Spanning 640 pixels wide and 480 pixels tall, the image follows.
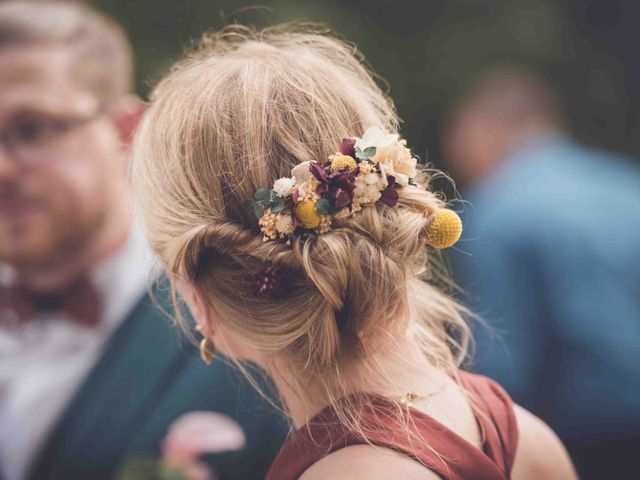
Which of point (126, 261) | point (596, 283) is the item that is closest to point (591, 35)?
point (596, 283)

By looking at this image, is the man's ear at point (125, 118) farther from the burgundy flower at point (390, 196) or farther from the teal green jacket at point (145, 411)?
the burgundy flower at point (390, 196)

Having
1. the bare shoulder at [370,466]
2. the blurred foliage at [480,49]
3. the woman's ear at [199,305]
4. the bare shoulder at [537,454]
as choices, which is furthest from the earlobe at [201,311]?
the blurred foliage at [480,49]

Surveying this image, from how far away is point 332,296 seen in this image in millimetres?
1282

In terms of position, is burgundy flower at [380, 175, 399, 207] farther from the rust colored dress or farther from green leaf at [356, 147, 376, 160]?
the rust colored dress

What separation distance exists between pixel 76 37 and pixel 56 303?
89 cm

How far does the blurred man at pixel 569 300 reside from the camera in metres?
2.95

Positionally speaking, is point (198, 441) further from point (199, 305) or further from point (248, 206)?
point (248, 206)

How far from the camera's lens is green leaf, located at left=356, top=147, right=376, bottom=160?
1.31 m

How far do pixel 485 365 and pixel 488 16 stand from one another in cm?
Result: 244

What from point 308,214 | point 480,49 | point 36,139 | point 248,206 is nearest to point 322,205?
point 308,214

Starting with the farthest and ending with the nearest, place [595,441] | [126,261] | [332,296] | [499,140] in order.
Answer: [499,140] → [595,441] → [126,261] → [332,296]

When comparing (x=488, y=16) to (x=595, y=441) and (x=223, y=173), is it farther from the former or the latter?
(x=223, y=173)

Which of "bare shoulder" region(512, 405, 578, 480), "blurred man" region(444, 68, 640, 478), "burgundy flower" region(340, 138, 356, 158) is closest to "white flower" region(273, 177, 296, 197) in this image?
"burgundy flower" region(340, 138, 356, 158)

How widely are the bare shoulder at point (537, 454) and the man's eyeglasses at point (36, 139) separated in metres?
1.58
